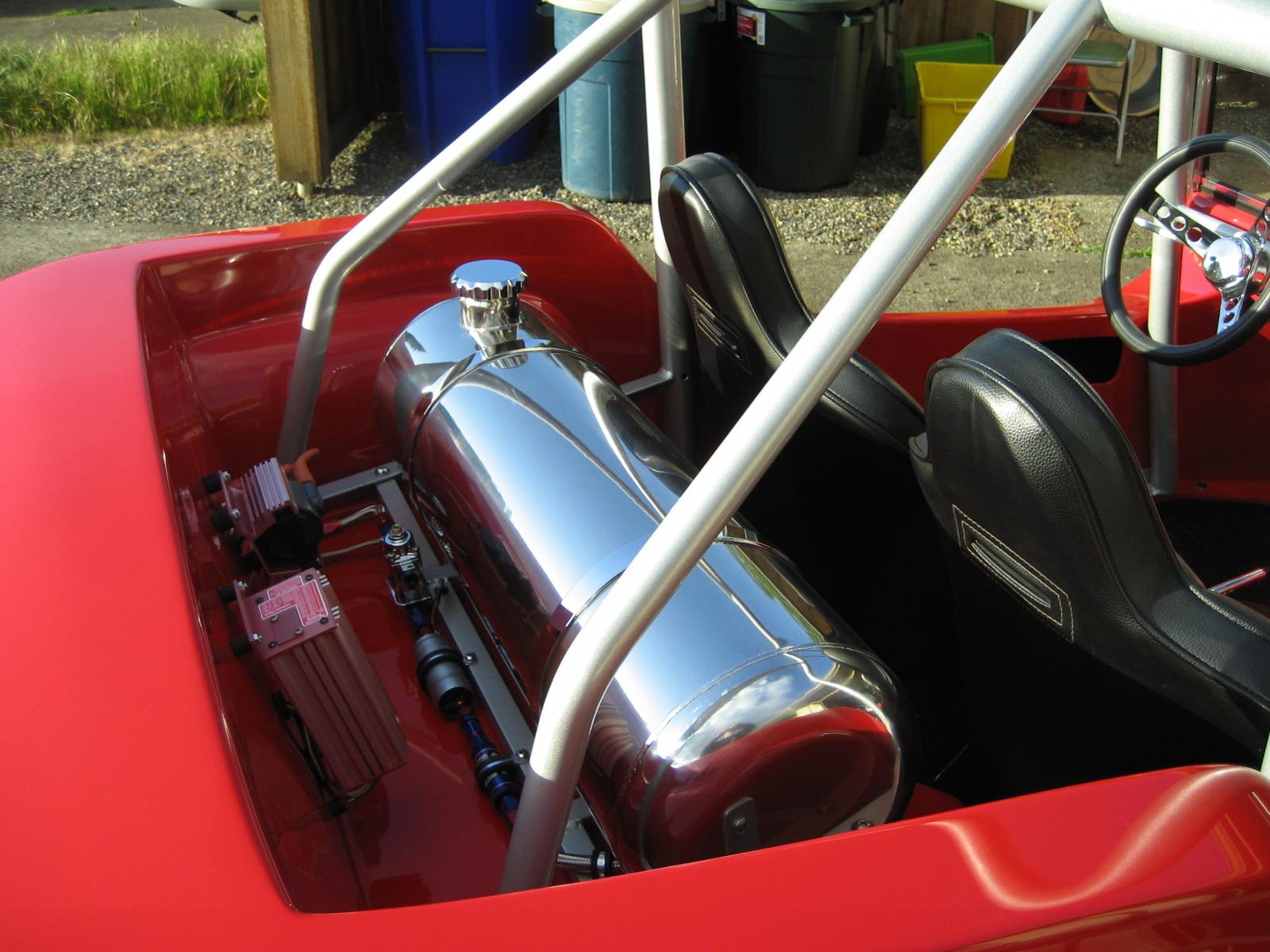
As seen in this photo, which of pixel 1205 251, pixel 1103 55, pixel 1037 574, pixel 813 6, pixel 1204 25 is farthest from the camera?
pixel 1103 55

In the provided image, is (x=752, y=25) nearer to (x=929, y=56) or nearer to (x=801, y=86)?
(x=801, y=86)

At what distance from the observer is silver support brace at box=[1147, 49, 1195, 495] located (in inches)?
81.7

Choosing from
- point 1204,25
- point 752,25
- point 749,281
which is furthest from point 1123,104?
point 1204,25

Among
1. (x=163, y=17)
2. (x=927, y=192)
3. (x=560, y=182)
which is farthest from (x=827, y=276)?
(x=163, y=17)

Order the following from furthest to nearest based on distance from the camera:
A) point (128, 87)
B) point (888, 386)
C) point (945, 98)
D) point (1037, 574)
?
point (128, 87) < point (945, 98) < point (888, 386) < point (1037, 574)

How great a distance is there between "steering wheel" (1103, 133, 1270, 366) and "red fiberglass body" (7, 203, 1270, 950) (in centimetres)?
78

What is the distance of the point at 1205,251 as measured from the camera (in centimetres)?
191

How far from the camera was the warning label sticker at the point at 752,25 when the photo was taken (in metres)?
5.19

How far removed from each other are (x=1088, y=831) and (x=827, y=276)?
396 centimetres

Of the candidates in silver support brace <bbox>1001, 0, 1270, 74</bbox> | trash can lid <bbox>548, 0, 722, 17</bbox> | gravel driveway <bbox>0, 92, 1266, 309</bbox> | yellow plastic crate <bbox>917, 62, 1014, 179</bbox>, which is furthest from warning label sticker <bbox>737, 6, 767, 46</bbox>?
silver support brace <bbox>1001, 0, 1270, 74</bbox>

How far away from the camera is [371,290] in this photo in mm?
2068

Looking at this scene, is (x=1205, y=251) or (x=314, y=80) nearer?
(x=1205, y=251)

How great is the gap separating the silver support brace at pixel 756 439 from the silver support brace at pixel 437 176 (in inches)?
27.6

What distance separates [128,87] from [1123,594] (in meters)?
6.34
